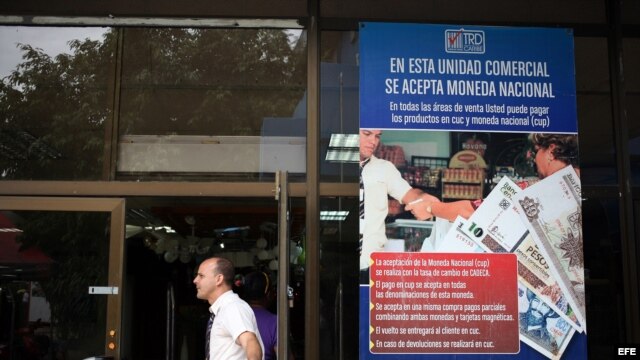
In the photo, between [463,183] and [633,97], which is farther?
[633,97]

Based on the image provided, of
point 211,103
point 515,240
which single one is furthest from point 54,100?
point 515,240

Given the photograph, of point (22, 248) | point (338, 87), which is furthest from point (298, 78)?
point (22, 248)

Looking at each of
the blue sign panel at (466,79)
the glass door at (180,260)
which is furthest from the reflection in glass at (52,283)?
the blue sign panel at (466,79)

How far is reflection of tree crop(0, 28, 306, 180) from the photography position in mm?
5250

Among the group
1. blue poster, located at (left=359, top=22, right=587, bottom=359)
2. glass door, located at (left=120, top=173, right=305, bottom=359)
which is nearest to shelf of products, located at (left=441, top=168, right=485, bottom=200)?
blue poster, located at (left=359, top=22, right=587, bottom=359)

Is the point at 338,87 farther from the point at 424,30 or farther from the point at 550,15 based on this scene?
the point at 550,15

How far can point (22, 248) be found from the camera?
5195 mm

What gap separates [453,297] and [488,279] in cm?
29

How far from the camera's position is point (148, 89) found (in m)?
5.31

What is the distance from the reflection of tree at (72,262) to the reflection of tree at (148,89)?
0.47 metres

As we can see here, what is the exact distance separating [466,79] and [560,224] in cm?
128

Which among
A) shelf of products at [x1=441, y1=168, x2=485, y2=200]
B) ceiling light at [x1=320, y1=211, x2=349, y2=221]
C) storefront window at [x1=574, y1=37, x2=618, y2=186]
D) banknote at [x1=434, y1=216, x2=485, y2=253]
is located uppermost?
storefront window at [x1=574, y1=37, x2=618, y2=186]

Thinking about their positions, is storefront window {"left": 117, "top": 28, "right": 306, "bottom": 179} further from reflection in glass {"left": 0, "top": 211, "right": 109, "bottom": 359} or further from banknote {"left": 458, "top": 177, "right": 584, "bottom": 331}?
banknote {"left": 458, "top": 177, "right": 584, "bottom": 331}

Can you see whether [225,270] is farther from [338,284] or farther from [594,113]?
[594,113]
